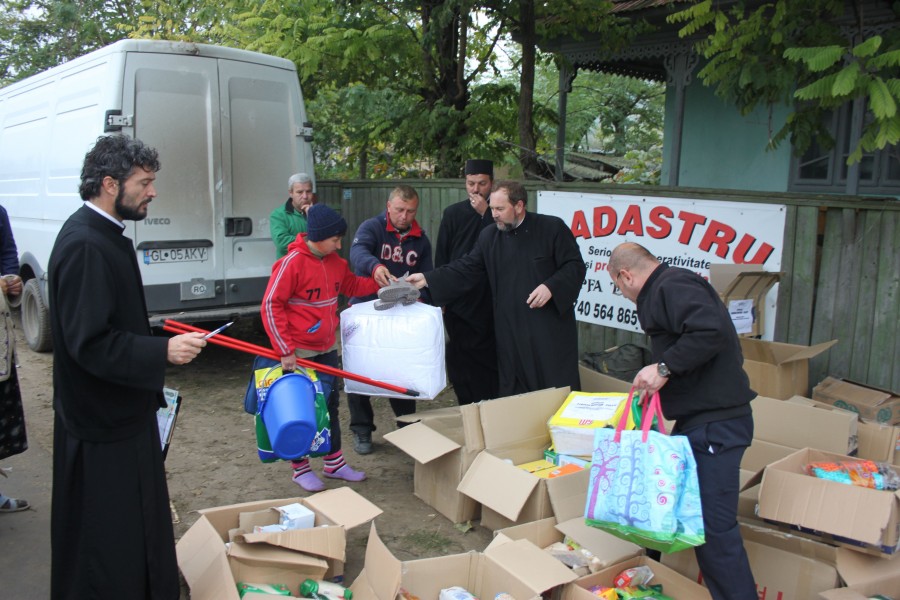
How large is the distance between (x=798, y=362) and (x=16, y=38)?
1971cm

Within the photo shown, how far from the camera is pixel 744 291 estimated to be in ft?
16.4

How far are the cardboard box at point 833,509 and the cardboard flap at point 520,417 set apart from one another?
1247 mm

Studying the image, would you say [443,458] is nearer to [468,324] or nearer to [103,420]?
[468,324]

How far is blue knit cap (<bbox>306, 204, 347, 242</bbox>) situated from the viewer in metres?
4.05

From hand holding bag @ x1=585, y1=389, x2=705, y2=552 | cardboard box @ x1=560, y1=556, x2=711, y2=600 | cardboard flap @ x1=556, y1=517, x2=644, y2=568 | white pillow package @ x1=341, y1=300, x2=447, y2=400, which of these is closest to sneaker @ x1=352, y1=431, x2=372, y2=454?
white pillow package @ x1=341, y1=300, x2=447, y2=400

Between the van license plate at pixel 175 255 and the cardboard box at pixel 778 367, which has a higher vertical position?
the van license plate at pixel 175 255

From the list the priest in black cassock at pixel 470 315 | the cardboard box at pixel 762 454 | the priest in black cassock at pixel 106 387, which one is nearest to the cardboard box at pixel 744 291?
the cardboard box at pixel 762 454

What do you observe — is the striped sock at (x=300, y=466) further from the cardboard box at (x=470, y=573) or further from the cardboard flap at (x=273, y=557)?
the cardboard box at (x=470, y=573)

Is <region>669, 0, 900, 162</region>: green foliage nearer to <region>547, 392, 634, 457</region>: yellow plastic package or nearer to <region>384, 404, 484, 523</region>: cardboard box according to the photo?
<region>547, 392, 634, 457</region>: yellow plastic package

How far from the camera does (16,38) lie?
17.9m

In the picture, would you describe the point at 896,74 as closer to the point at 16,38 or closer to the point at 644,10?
the point at 644,10

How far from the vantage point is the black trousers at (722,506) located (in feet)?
9.52

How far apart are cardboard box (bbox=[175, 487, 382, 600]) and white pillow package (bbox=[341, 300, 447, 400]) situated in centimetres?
98

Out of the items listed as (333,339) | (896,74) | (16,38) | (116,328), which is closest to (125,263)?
(116,328)
